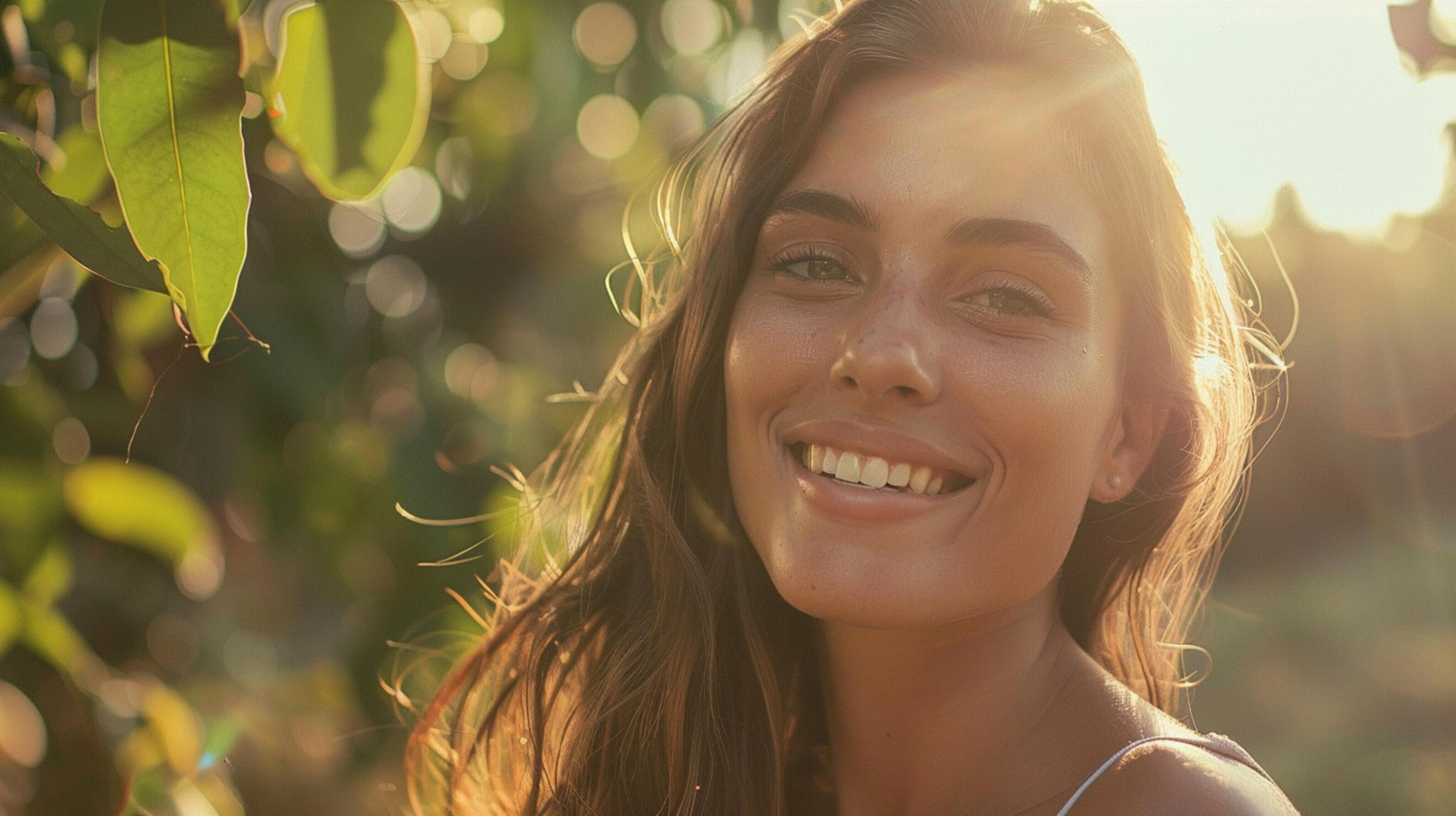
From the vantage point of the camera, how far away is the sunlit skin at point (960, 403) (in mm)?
1618

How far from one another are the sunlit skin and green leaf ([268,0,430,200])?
63 centimetres

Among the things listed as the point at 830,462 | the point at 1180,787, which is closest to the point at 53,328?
the point at 830,462

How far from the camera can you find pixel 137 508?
2164 mm

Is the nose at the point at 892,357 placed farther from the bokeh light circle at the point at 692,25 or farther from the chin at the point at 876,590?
the bokeh light circle at the point at 692,25

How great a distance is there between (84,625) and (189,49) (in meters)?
1.69

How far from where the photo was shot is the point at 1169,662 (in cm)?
233

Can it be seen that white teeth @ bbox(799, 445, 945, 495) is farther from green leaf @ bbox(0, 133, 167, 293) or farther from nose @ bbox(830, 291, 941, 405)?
green leaf @ bbox(0, 133, 167, 293)

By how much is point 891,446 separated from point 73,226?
93cm

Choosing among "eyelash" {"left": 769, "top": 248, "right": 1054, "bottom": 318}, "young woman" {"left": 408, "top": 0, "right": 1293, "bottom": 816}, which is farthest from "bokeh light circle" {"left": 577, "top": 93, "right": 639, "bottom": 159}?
"eyelash" {"left": 769, "top": 248, "right": 1054, "bottom": 318}

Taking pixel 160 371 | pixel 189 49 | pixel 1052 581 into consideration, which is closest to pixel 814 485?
pixel 1052 581

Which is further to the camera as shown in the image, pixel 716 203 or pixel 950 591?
pixel 716 203

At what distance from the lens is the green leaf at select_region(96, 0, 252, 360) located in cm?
100

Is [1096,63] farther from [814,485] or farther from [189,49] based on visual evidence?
[189,49]

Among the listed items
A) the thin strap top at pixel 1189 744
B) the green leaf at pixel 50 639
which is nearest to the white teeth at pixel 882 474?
the thin strap top at pixel 1189 744
